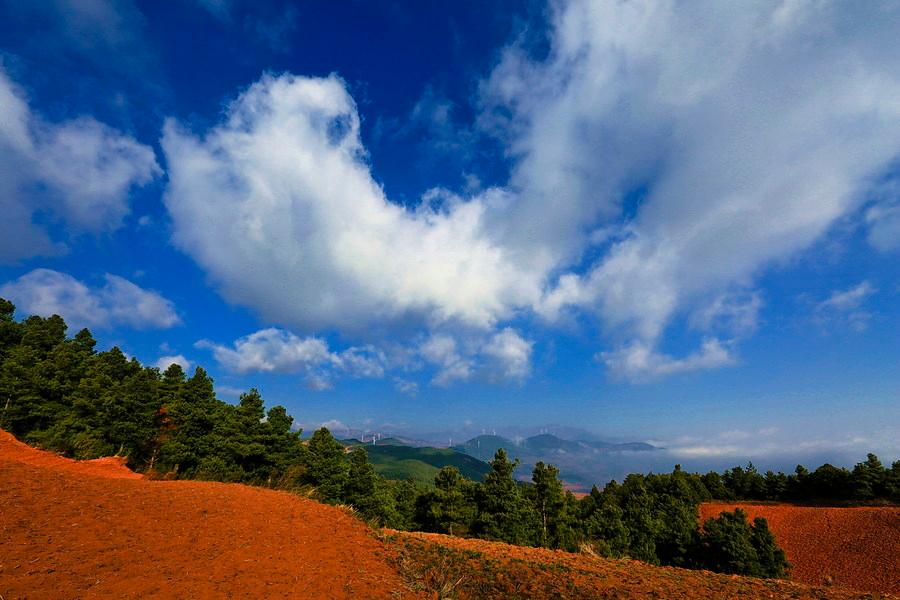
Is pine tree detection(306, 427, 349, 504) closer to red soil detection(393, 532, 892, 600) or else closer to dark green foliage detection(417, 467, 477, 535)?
dark green foliage detection(417, 467, 477, 535)

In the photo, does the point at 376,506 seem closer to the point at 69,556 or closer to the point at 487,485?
the point at 487,485

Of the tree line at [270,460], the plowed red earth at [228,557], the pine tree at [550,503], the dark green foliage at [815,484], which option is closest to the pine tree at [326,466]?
the tree line at [270,460]

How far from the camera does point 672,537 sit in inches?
1535

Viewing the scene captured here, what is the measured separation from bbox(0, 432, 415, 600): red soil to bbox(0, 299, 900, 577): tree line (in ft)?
52.6

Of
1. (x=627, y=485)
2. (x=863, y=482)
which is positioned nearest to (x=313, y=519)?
(x=627, y=485)

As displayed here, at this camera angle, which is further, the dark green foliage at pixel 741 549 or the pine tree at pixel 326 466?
the pine tree at pixel 326 466

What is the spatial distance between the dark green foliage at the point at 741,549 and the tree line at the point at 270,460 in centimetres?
8

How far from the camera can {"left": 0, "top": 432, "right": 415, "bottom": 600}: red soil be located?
9.48 m

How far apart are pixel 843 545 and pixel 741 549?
67.5ft

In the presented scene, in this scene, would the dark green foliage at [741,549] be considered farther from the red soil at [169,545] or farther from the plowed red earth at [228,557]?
the red soil at [169,545]

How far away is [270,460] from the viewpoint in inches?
1631

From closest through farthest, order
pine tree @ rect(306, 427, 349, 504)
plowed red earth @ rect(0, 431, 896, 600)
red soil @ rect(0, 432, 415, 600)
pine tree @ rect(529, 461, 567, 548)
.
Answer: red soil @ rect(0, 432, 415, 600) → plowed red earth @ rect(0, 431, 896, 600) → pine tree @ rect(529, 461, 567, 548) → pine tree @ rect(306, 427, 349, 504)

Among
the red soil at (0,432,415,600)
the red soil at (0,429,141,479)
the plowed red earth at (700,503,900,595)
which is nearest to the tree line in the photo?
the red soil at (0,429,141,479)

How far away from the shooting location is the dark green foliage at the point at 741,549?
2975 centimetres
